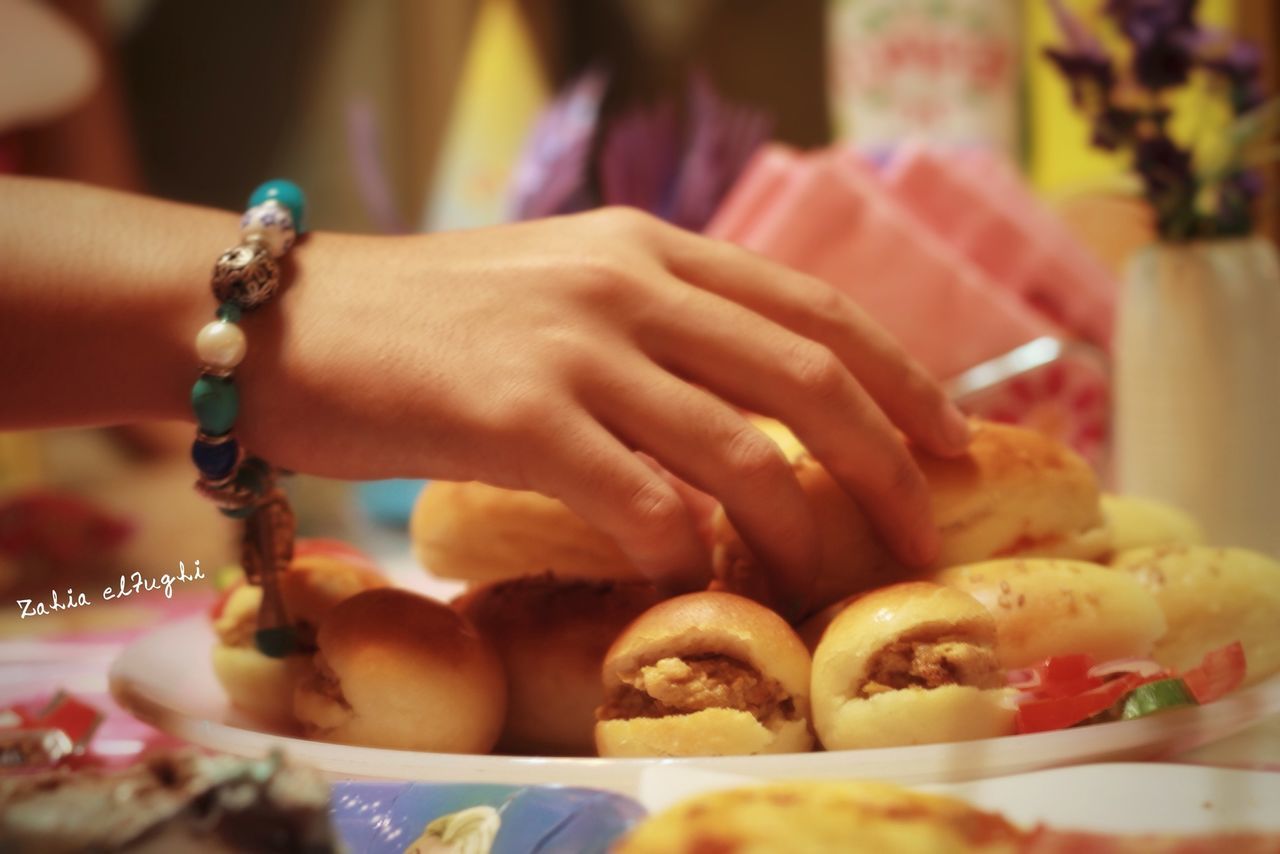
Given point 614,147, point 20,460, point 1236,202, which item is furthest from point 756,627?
point 20,460

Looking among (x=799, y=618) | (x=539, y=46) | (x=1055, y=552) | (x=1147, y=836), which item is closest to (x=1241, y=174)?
(x=1055, y=552)

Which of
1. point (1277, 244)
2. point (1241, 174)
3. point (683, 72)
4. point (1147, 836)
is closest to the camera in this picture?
point (1147, 836)

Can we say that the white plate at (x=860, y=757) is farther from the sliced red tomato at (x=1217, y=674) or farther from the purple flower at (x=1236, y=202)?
the purple flower at (x=1236, y=202)

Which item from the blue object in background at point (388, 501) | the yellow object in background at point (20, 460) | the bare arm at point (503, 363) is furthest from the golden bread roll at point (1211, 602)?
the yellow object in background at point (20, 460)

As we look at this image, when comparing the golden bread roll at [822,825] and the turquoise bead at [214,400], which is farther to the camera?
the turquoise bead at [214,400]

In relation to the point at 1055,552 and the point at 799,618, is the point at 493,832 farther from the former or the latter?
the point at 1055,552

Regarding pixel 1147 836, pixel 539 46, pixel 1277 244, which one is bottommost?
pixel 1147 836

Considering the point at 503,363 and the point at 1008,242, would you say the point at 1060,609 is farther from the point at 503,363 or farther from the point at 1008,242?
the point at 1008,242

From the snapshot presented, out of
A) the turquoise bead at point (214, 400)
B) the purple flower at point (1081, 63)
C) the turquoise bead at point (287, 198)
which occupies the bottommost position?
the turquoise bead at point (214, 400)
